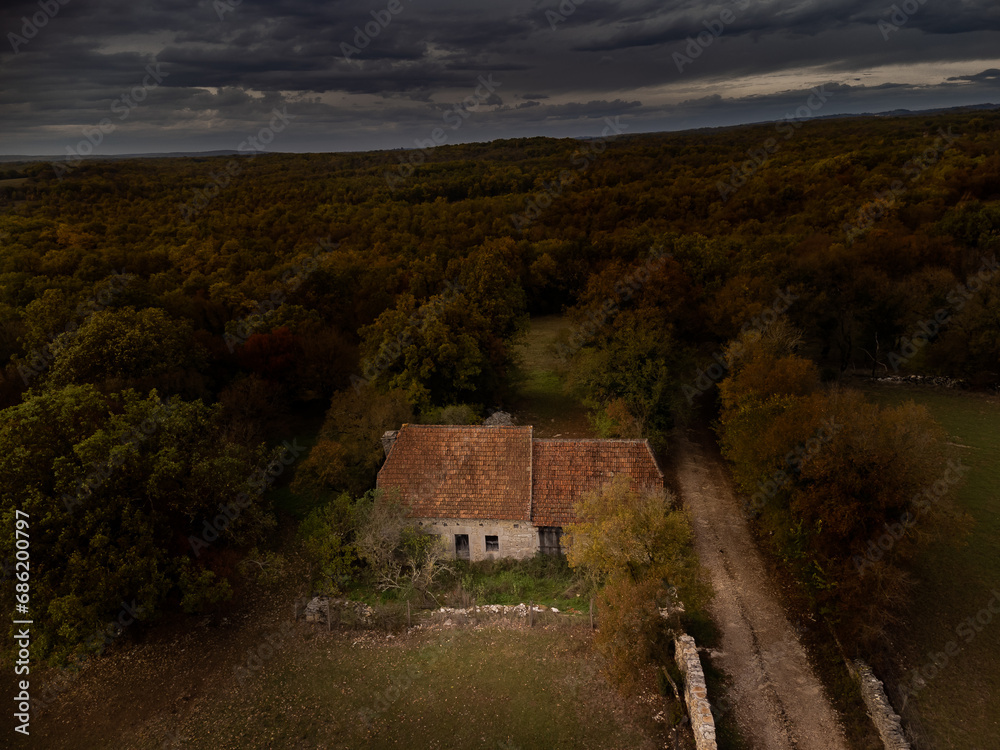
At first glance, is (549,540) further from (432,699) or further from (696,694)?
(696,694)

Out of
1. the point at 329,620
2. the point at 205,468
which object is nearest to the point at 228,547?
the point at 205,468

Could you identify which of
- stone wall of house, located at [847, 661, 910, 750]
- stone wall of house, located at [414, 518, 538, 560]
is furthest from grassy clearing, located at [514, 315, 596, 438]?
stone wall of house, located at [847, 661, 910, 750]

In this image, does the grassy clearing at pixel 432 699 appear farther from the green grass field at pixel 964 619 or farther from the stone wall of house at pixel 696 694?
the green grass field at pixel 964 619

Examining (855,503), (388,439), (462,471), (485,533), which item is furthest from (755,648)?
→ (388,439)

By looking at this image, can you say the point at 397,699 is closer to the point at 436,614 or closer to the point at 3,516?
the point at 436,614

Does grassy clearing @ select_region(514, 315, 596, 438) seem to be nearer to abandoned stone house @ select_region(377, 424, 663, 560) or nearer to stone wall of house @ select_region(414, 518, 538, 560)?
abandoned stone house @ select_region(377, 424, 663, 560)
